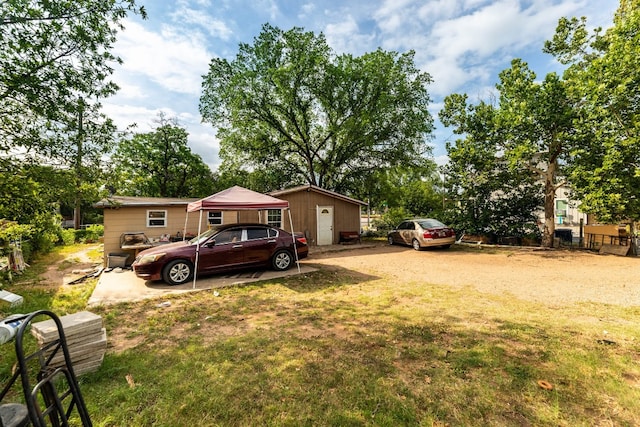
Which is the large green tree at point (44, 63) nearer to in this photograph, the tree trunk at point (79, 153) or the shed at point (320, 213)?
the tree trunk at point (79, 153)

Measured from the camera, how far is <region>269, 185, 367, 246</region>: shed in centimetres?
1488

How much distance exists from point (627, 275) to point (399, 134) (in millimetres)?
13618

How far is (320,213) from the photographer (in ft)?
51.0

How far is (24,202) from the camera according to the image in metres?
5.47

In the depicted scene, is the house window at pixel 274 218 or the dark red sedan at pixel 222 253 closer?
the dark red sedan at pixel 222 253

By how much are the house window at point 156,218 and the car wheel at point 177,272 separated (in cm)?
517

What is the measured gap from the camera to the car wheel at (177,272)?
7.31 meters

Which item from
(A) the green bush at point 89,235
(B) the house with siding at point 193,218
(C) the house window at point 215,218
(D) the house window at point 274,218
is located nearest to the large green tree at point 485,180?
(B) the house with siding at point 193,218

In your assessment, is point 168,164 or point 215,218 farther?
point 168,164

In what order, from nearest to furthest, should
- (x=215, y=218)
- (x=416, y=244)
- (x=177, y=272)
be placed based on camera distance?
1. (x=177, y=272)
2. (x=215, y=218)
3. (x=416, y=244)

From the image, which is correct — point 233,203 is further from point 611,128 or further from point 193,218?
point 611,128

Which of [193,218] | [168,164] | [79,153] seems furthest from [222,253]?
[168,164]

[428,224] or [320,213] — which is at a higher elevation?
[320,213]

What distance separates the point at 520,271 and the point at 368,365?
762 centimetres
